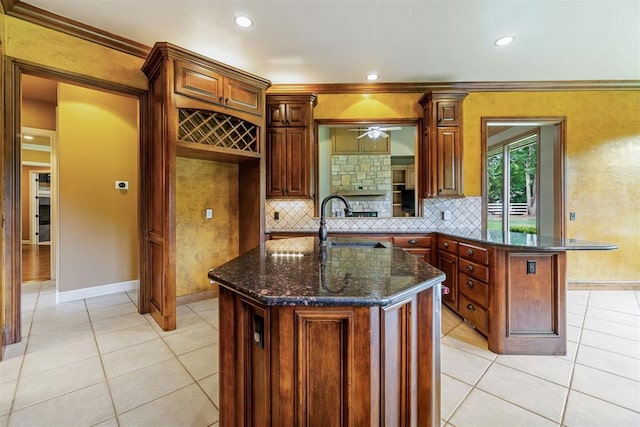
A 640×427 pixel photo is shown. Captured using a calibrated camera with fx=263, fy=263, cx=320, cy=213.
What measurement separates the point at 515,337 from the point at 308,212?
2.70 metres

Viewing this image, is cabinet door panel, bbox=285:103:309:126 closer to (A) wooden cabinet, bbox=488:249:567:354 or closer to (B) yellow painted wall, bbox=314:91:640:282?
(B) yellow painted wall, bbox=314:91:640:282

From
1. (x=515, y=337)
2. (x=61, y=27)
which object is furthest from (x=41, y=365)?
(x=515, y=337)

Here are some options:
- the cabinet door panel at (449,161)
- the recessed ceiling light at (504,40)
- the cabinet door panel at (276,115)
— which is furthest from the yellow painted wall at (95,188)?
the recessed ceiling light at (504,40)

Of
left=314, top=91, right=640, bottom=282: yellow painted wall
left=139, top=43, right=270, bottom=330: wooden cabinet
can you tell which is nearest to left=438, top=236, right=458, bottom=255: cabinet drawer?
left=314, top=91, right=640, bottom=282: yellow painted wall

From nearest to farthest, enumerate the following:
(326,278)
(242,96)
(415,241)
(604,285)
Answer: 1. (326,278)
2. (242,96)
3. (415,241)
4. (604,285)

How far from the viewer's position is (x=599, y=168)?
3727mm

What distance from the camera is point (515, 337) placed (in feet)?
7.08

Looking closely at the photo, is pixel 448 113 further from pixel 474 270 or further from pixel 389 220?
pixel 474 270

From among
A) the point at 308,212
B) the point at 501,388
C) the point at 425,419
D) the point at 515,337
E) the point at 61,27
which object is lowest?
the point at 501,388

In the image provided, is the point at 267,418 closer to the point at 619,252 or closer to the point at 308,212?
the point at 308,212

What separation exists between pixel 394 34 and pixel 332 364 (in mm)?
3008

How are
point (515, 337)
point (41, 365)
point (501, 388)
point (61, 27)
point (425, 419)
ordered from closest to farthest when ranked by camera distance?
point (425, 419), point (501, 388), point (41, 365), point (515, 337), point (61, 27)

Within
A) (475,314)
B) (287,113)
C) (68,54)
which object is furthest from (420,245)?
(68,54)

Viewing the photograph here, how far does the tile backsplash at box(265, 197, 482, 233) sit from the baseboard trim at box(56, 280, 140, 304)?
2.02 meters
